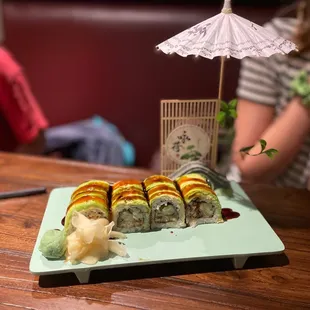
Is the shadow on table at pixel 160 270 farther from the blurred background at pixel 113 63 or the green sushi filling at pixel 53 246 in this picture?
the blurred background at pixel 113 63

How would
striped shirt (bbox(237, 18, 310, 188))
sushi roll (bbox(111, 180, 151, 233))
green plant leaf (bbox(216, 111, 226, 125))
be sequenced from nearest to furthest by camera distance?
sushi roll (bbox(111, 180, 151, 233))
green plant leaf (bbox(216, 111, 226, 125))
striped shirt (bbox(237, 18, 310, 188))

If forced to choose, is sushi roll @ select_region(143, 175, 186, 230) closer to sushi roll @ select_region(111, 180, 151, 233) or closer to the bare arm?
Answer: sushi roll @ select_region(111, 180, 151, 233)

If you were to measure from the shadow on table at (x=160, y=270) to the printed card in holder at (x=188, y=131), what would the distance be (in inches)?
11.4

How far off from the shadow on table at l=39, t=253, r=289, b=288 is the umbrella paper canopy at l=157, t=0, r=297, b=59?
0.41 metres

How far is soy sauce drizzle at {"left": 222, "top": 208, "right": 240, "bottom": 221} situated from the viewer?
3.21 feet

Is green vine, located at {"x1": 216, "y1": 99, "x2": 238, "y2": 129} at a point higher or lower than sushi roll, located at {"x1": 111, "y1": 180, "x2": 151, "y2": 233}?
higher

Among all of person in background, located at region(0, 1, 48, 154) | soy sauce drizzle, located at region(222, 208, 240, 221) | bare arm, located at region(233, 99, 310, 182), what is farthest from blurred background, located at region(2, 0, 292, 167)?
soy sauce drizzle, located at region(222, 208, 240, 221)

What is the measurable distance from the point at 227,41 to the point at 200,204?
0.34 meters

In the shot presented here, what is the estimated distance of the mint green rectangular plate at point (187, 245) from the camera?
812mm

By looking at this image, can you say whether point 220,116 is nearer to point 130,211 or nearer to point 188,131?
point 188,131

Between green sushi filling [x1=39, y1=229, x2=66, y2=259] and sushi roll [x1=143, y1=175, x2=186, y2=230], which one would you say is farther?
sushi roll [x1=143, y1=175, x2=186, y2=230]

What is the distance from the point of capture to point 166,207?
3.02 ft

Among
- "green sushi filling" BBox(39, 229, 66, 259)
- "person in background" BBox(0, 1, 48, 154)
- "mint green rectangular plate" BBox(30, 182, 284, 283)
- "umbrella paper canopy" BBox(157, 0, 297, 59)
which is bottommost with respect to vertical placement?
"person in background" BBox(0, 1, 48, 154)

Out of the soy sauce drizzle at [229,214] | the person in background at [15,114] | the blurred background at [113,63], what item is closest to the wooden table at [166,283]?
the soy sauce drizzle at [229,214]
